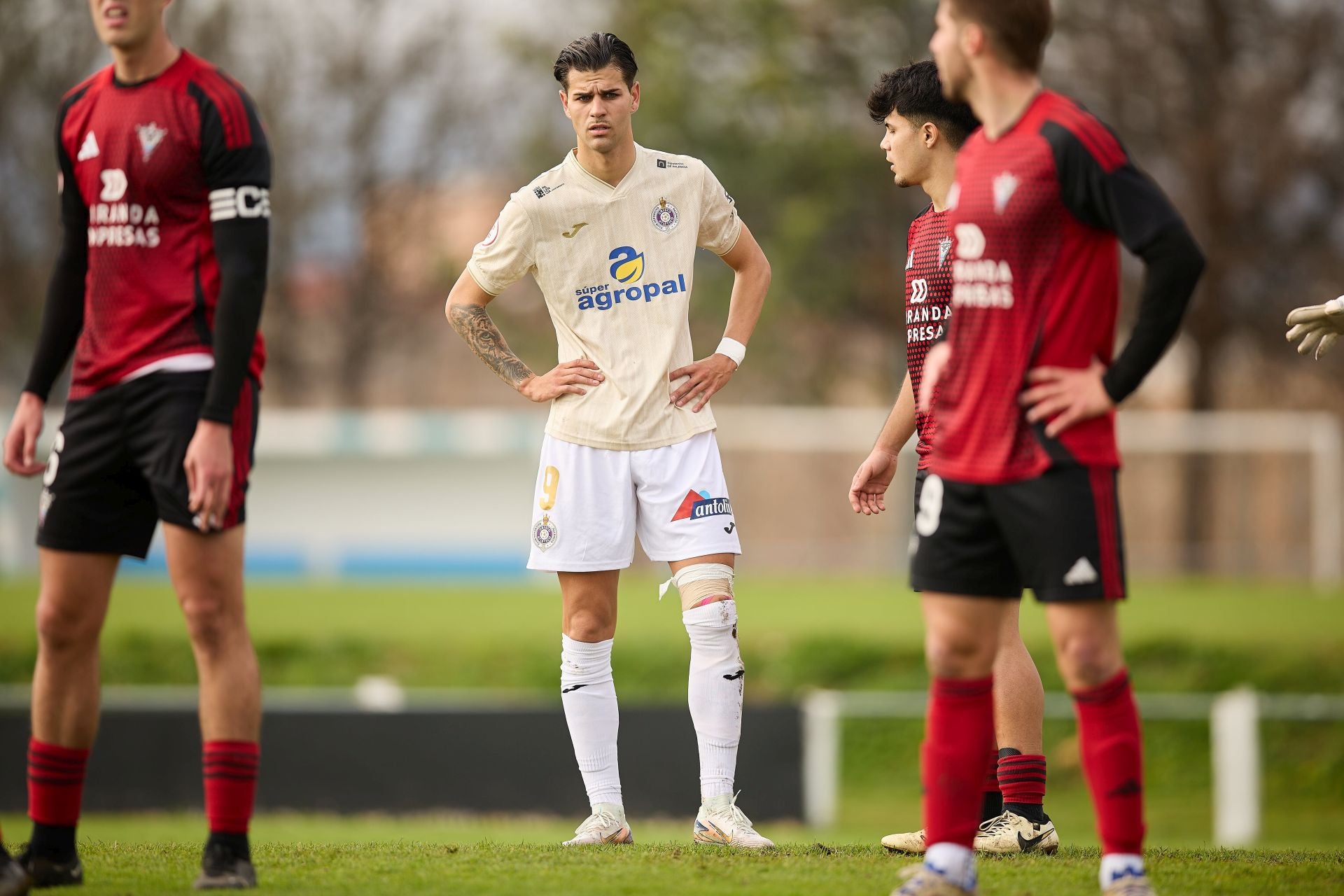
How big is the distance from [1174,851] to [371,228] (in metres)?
26.9

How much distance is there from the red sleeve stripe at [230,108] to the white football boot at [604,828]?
2.59m

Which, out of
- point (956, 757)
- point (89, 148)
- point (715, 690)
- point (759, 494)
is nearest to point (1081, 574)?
point (956, 757)

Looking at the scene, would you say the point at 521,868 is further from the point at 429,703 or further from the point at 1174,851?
the point at 429,703

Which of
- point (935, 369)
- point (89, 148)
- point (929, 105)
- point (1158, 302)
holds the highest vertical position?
point (929, 105)

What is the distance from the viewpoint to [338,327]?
3106cm

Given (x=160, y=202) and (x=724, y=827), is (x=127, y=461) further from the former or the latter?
(x=724, y=827)

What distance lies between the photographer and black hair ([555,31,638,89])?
5199mm

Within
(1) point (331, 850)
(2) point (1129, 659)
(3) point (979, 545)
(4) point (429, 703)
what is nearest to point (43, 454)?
(4) point (429, 703)

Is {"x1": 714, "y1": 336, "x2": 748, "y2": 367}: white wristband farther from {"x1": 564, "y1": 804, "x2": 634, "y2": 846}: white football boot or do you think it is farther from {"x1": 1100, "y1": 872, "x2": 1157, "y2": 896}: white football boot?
{"x1": 1100, "y1": 872, "x2": 1157, "y2": 896}: white football boot

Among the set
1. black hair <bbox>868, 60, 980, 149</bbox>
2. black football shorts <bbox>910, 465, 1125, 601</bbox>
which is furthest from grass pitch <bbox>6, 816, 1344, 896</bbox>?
black hair <bbox>868, 60, 980, 149</bbox>

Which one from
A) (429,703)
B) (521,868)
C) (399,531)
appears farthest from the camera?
(399,531)

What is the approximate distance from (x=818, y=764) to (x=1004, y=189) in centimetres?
900

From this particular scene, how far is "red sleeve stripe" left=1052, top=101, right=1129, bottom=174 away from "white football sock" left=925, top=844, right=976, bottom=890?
172cm

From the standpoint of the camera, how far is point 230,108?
404 cm
